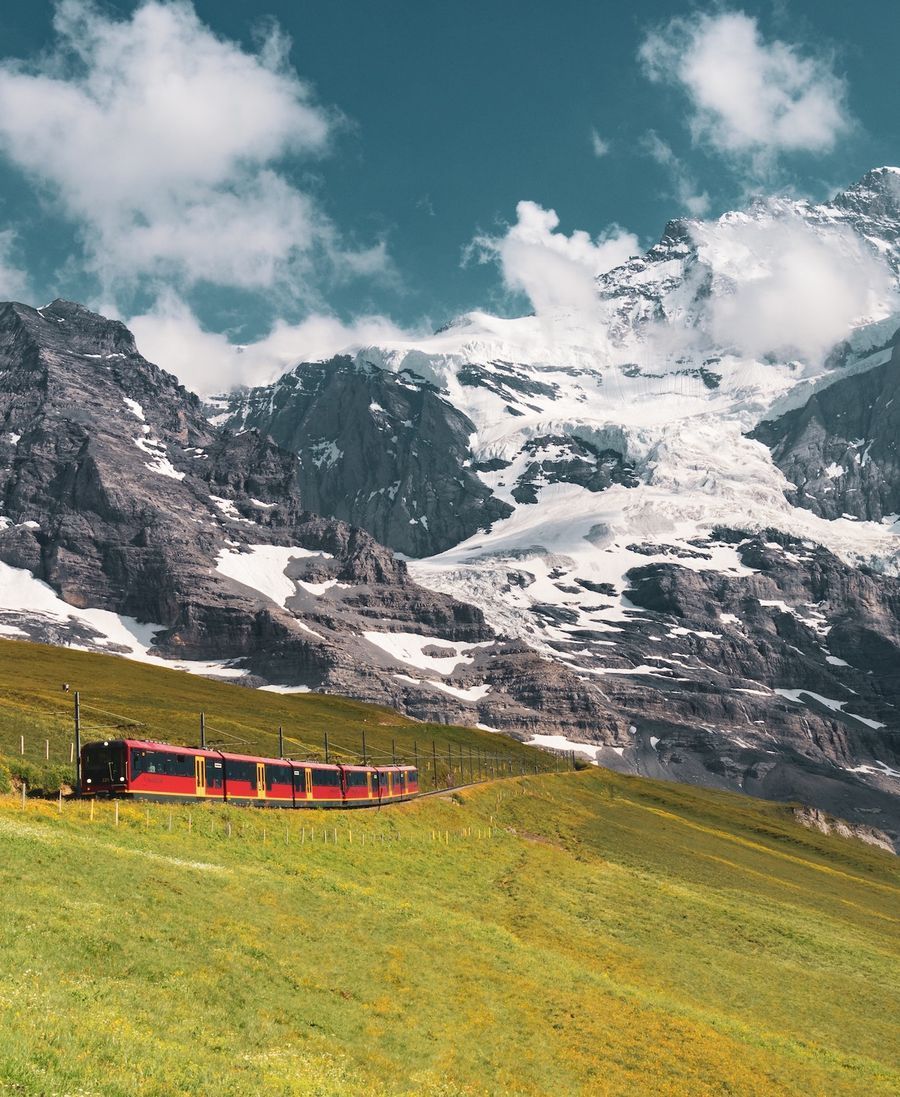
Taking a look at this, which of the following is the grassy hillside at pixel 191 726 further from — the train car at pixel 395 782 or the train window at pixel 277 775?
the train car at pixel 395 782

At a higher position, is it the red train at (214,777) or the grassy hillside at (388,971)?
the red train at (214,777)

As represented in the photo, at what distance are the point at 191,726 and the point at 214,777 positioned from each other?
60664mm

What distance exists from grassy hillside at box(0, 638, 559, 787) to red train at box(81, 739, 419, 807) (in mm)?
9897

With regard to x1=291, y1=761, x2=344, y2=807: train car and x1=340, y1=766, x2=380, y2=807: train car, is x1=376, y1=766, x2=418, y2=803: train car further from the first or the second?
x1=291, y1=761, x2=344, y2=807: train car

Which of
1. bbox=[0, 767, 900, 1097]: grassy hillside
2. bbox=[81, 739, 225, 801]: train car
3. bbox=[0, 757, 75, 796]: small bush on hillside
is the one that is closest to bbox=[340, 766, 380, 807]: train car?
bbox=[0, 767, 900, 1097]: grassy hillside

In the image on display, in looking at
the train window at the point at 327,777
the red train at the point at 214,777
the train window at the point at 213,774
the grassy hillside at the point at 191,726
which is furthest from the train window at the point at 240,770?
the grassy hillside at the point at 191,726

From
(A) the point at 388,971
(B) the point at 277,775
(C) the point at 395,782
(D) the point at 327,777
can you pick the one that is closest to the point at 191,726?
(C) the point at 395,782

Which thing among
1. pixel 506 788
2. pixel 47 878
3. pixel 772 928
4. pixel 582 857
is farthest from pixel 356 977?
pixel 506 788

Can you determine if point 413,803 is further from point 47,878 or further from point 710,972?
point 47,878

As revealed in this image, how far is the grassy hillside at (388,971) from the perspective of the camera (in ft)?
86.0

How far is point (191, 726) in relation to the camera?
125188mm

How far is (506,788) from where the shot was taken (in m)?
110

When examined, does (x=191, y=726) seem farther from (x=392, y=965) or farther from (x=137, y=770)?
(x=392, y=965)

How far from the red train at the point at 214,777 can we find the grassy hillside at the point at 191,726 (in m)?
9.90
